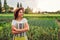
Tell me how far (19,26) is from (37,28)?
0.24m

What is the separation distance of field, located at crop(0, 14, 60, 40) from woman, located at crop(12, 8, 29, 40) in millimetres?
53

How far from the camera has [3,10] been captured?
1.81 m

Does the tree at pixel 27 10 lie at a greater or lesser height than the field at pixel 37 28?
greater

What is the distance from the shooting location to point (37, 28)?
5.80 feet

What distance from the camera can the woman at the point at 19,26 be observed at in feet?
5.66

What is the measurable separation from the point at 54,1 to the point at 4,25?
0.74 metres

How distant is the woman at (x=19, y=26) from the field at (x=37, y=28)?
0.17 ft

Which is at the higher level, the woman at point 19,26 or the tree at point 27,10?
the tree at point 27,10

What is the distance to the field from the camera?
1.75 meters

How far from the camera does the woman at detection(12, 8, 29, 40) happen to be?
5.66 ft

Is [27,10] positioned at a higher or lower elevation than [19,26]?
higher

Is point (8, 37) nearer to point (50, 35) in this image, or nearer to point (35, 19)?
point (35, 19)

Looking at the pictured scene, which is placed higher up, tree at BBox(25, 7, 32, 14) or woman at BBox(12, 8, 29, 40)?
tree at BBox(25, 7, 32, 14)

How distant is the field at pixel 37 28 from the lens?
175cm
